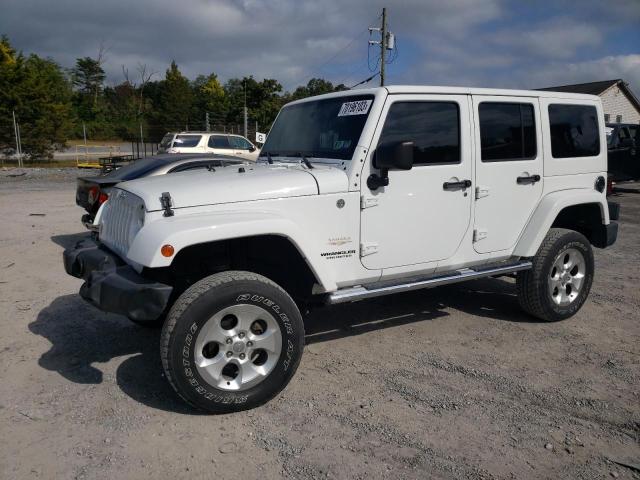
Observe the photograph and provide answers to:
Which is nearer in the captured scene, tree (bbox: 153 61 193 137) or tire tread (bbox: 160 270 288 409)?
tire tread (bbox: 160 270 288 409)

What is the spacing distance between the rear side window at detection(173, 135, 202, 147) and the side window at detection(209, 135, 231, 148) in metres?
0.41

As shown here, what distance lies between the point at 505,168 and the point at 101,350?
3.74 m

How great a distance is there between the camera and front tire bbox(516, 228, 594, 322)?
4.74 m

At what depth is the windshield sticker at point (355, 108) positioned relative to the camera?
3.91 m

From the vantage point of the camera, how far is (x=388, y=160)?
3.58 meters

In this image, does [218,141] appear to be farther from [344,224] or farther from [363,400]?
[363,400]

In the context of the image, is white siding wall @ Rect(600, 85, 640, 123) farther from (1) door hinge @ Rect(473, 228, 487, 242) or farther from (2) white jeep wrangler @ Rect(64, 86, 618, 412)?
(1) door hinge @ Rect(473, 228, 487, 242)

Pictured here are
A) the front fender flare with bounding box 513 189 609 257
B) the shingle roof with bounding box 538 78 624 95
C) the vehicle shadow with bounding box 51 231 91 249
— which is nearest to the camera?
the front fender flare with bounding box 513 189 609 257

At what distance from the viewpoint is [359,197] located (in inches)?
147

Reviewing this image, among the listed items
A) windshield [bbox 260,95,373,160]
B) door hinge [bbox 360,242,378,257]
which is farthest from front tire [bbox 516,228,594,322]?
windshield [bbox 260,95,373,160]

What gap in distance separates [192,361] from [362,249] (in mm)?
1434

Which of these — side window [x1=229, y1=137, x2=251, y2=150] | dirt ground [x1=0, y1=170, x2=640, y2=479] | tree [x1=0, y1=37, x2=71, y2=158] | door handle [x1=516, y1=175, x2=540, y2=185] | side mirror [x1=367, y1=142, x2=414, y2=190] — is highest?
tree [x1=0, y1=37, x2=71, y2=158]

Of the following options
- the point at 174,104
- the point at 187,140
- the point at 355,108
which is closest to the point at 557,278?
the point at 355,108

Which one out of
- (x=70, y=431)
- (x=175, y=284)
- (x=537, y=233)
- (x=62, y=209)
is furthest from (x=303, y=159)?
(x=62, y=209)
